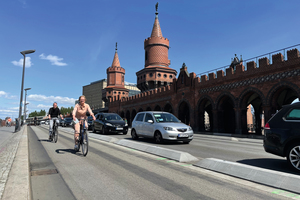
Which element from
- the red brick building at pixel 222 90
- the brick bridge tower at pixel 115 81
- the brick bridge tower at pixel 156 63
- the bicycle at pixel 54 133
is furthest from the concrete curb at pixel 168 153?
the brick bridge tower at pixel 115 81

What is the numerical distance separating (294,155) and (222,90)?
789 inches

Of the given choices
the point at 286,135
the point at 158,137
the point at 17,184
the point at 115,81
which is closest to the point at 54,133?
the point at 158,137

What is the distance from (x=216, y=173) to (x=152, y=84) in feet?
135

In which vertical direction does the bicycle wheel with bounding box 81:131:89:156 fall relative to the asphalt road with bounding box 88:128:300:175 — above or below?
above

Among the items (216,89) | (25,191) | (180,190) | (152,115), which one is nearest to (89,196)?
(25,191)

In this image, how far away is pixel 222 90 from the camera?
24.0 meters

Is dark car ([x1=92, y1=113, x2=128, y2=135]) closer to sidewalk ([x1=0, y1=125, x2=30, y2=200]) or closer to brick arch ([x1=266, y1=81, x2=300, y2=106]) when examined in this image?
sidewalk ([x1=0, y1=125, x2=30, y2=200])

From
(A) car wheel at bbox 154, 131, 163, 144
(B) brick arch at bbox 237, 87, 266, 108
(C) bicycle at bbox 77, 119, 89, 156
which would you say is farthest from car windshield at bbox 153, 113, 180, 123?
(B) brick arch at bbox 237, 87, 266, 108

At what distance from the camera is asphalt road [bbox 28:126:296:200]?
3.39m

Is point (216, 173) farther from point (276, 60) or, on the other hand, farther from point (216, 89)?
point (216, 89)

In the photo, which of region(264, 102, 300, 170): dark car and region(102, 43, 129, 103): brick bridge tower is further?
region(102, 43, 129, 103): brick bridge tower

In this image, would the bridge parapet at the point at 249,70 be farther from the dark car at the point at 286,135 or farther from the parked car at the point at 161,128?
the dark car at the point at 286,135

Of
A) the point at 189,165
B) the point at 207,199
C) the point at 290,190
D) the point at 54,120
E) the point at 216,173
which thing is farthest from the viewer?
the point at 54,120

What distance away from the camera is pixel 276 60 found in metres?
18.9
